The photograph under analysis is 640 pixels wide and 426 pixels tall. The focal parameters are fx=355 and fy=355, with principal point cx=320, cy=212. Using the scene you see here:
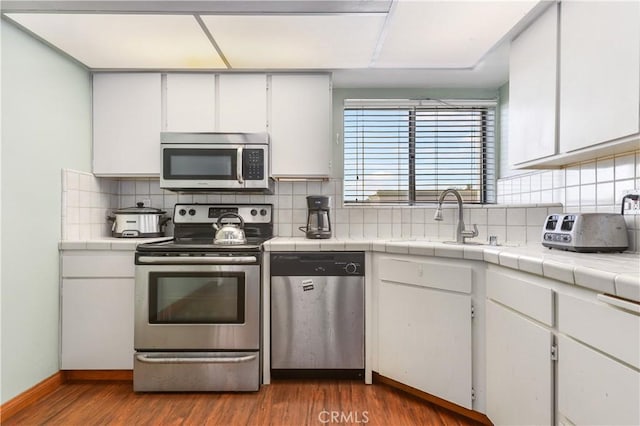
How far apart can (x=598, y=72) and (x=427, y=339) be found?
144 centimetres

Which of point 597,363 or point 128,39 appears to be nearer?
point 597,363

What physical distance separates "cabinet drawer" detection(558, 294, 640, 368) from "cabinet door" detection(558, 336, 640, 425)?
0.09 feet

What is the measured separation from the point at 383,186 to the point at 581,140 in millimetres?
1425

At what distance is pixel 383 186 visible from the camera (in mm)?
2822

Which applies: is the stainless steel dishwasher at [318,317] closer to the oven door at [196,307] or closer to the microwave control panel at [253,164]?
the oven door at [196,307]

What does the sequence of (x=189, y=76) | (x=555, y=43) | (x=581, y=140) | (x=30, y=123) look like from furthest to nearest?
(x=189, y=76), (x=30, y=123), (x=555, y=43), (x=581, y=140)

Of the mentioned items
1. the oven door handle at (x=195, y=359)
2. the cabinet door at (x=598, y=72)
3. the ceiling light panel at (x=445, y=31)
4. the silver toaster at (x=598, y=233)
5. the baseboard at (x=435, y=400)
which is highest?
the ceiling light panel at (x=445, y=31)

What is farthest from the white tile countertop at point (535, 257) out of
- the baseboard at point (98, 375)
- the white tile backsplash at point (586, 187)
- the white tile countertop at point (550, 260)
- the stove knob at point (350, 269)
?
the baseboard at point (98, 375)

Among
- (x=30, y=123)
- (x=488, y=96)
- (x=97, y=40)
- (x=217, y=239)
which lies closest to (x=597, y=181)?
(x=488, y=96)

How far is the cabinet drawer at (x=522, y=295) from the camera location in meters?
1.26

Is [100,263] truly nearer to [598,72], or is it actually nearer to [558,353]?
[558,353]

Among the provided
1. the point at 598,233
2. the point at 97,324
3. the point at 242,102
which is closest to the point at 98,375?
the point at 97,324

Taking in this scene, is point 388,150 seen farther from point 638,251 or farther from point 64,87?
point 64,87

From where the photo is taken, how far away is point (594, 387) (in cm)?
106
